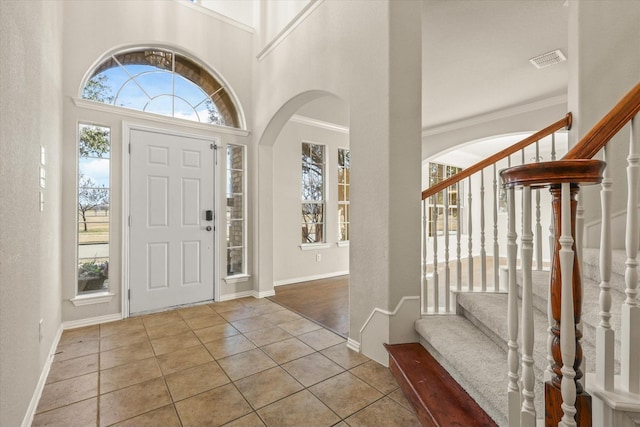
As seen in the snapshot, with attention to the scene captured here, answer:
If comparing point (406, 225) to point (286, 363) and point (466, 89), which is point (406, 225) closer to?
point (286, 363)

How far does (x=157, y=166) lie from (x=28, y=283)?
6.42 feet

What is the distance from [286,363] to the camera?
7.29 ft

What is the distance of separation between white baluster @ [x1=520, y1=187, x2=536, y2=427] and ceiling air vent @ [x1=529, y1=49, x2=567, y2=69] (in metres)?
3.50

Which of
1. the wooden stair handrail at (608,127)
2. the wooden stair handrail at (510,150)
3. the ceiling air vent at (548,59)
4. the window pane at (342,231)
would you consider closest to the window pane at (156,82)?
the wooden stair handrail at (510,150)

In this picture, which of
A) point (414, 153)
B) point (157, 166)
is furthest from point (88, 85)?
point (414, 153)

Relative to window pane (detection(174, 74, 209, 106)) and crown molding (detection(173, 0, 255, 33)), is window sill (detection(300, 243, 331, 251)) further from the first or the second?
crown molding (detection(173, 0, 255, 33))

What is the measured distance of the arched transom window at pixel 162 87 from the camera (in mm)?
3211

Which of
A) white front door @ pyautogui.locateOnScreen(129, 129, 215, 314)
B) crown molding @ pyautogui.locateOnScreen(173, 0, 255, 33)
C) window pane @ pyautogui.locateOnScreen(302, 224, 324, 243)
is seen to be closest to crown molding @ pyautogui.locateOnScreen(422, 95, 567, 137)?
window pane @ pyautogui.locateOnScreen(302, 224, 324, 243)

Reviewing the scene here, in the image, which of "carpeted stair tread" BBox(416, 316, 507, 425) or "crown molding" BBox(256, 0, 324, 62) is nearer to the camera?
"carpeted stair tread" BBox(416, 316, 507, 425)

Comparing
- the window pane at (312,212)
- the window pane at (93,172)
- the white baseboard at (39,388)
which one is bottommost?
the white baseboard at (39,388)

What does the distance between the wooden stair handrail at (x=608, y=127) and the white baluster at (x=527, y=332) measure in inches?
8.0

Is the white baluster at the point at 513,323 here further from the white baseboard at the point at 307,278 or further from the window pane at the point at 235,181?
the white baseboard at the point at 307,278

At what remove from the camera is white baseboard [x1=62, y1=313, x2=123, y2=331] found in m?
2.91

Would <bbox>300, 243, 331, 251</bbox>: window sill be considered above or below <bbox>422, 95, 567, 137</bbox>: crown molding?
below
